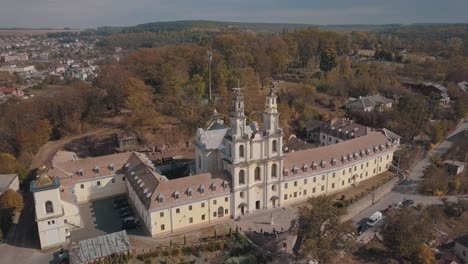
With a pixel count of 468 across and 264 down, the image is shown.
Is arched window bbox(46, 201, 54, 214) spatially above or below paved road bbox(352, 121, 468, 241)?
above

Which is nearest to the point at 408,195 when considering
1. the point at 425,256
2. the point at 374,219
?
the point at 374,219

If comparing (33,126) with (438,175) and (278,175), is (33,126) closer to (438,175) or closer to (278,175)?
(278,175)

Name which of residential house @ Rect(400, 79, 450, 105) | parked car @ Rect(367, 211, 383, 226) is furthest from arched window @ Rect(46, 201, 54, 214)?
residential house @ Rect(400, 79, 450, 105)

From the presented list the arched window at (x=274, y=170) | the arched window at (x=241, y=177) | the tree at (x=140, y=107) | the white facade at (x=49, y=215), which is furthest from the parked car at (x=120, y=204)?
the tree at (x=140, y=107)

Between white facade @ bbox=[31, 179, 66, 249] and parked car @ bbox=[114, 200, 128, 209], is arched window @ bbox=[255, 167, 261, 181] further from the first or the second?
white facade @ bbox=[31, 179, 66, 249]

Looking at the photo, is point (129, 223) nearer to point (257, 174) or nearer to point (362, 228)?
point (257, 174)

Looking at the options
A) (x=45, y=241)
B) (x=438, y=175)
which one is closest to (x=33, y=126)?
(x=45, y=241)

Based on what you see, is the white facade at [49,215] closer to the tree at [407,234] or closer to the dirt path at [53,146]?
the dirt path at [53,146]
